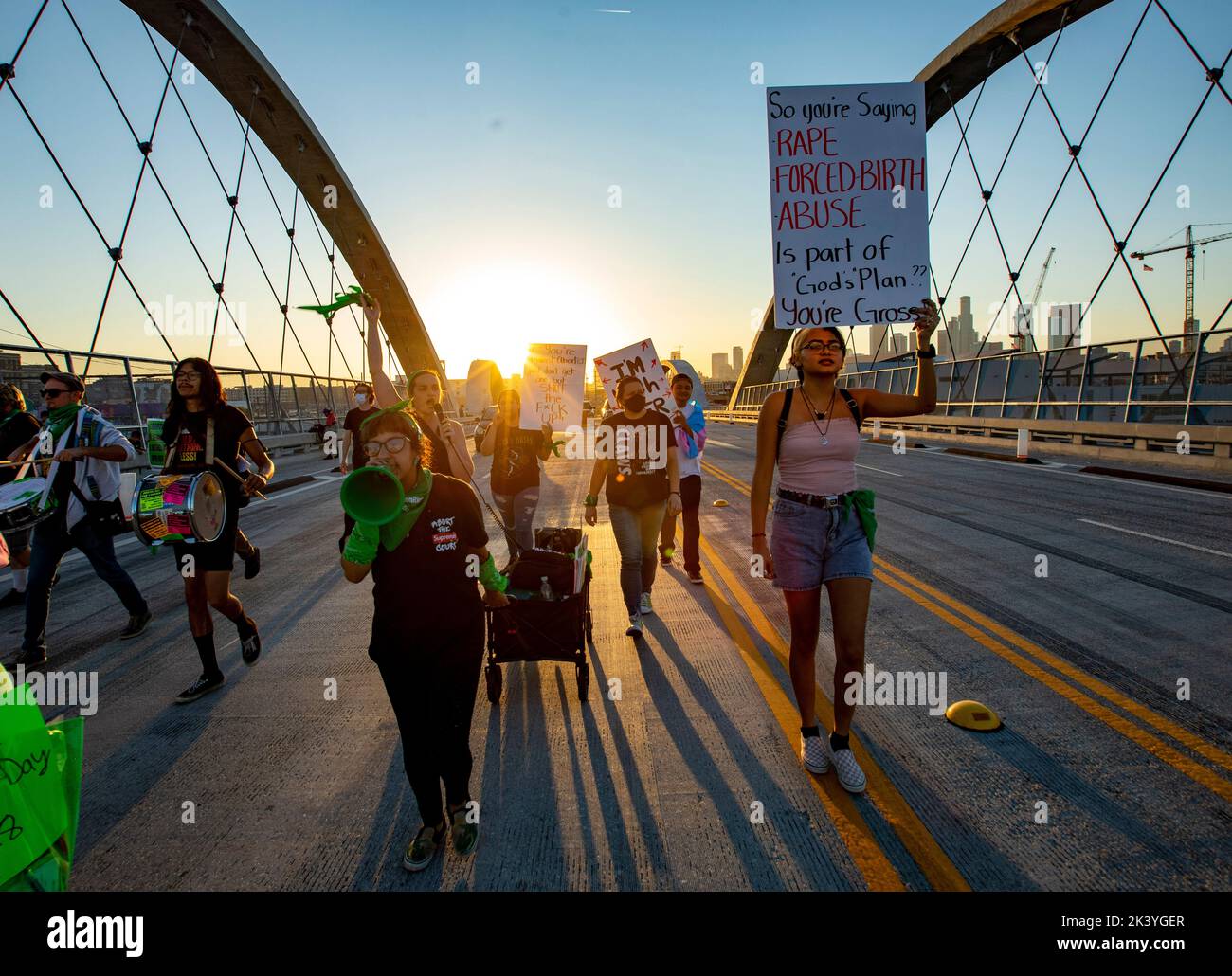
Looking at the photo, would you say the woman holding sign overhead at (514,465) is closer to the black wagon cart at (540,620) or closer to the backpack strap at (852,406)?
the black wagon cart at (540,620)

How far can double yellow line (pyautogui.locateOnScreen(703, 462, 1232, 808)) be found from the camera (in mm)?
3232

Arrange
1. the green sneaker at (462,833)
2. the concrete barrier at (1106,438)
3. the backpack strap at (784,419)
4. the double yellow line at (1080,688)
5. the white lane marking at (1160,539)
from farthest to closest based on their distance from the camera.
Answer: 1. the concrete barrier at (1106,438)
2. the white lane marking at (1160,539)
3. the backpack strap at (784,419)
4. the double yellow line at (1080,688)
5. the green sneaker at (462,833)

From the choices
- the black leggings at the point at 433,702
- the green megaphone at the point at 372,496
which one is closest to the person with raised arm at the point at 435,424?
the green megaphone at the point at 372,496

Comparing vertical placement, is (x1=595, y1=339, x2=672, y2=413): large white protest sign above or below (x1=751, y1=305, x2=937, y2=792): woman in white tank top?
above

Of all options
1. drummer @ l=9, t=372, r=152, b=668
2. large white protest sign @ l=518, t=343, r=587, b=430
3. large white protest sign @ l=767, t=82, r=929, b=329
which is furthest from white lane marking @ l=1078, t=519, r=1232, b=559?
drummer @ l=9, t=372, r=152, b=668

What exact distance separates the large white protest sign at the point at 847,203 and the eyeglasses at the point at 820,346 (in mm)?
925

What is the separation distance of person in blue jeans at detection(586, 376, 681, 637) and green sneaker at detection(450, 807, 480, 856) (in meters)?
2.47

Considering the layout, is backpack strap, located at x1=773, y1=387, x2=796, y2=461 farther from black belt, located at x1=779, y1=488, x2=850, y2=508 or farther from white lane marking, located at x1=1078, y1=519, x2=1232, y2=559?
white lane marking, located at x1=1078, y1=519, x2=1232, y2=559

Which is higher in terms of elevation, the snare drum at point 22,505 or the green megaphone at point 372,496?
the green megaphone at point 372,496

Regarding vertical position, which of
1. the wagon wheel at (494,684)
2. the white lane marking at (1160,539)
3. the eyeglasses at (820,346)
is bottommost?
the wagon wheel at (494,684)

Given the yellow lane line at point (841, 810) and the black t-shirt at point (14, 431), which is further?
the black t-shirt at point (14, 431)

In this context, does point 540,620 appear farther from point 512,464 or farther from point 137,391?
point 137,391

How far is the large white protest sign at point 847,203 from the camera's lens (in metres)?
4.40

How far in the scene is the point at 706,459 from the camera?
2002cm
